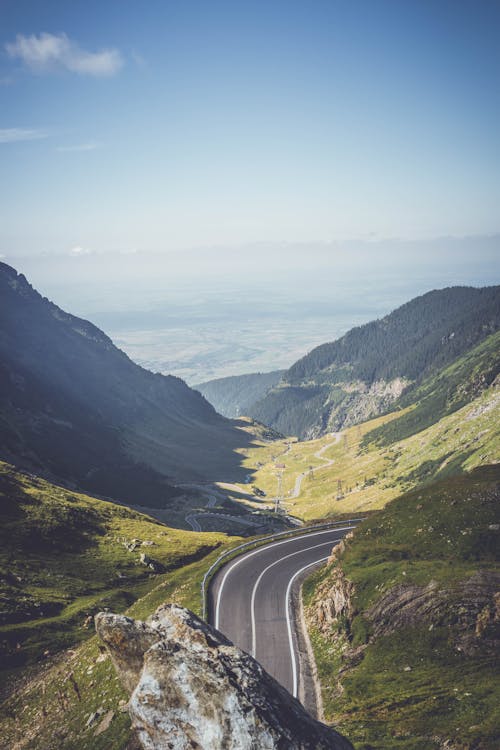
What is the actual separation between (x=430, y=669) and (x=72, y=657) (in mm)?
28630

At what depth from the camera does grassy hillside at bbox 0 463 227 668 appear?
1815 inches

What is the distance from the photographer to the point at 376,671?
31.0m

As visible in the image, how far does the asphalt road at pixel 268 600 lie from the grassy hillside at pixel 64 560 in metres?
13.7

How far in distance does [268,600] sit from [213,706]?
30.1 m

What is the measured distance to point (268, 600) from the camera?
46.1m

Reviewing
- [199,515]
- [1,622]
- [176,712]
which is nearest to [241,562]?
[1,622]

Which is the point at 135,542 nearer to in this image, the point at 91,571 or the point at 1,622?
the point at 91,571

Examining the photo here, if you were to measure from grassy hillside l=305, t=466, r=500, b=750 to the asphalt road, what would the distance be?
2.41 m

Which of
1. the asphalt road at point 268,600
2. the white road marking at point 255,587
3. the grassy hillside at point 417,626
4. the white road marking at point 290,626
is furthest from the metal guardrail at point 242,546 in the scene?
the grassy hillside at point 417,626

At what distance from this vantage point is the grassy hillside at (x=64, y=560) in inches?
1815

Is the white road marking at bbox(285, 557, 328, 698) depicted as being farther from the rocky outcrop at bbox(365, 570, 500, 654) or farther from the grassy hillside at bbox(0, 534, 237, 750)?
the grassy hillside at bbox(0, 534, 237, 750)

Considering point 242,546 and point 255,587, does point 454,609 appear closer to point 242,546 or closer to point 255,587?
point 255,587

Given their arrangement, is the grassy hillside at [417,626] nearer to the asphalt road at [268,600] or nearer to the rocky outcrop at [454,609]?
the rocky outcrop at [454,609]

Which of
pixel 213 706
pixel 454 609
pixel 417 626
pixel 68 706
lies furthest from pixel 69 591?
pixel 213 706
